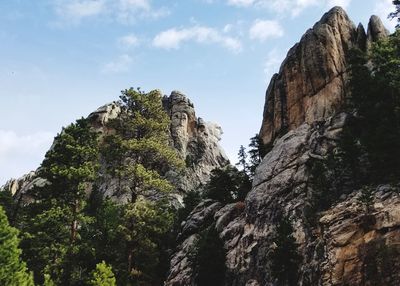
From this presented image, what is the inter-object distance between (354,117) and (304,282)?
15932 mm

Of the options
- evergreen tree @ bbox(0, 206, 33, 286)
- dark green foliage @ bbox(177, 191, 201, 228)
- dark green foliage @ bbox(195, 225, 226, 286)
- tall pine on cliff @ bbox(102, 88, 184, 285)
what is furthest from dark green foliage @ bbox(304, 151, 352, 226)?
evergreen tree @ bbox(0, 206, 33, 286)

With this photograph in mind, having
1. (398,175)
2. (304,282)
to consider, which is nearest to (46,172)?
(304,282)

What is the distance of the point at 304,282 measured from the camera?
909 inches

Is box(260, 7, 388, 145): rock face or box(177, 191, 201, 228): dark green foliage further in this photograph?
box(177, 191, 201, 228): dark green foliage

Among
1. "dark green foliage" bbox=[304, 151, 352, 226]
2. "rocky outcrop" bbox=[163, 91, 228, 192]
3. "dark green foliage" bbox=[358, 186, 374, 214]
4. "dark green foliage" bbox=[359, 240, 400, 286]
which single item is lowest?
"dark green foliage" bbox=[359, 240, 400, 286]

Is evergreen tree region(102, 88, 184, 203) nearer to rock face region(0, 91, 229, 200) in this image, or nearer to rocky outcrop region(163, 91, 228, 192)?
rock face region(0, 91, 229, 200)

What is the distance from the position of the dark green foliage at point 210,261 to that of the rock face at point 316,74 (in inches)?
671

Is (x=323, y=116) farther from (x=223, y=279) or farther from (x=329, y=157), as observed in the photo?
(x=223, y=279)

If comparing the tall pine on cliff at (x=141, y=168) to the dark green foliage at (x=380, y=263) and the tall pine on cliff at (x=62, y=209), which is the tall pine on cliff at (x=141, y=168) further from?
the dark green foliage at (x=380, y=263)

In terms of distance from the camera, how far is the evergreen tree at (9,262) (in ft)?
67.2

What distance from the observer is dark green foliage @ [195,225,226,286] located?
96.6 ft

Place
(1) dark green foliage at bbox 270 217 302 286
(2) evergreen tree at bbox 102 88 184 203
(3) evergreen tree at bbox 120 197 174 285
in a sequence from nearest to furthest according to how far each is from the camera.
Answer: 1. (1) dark green foliage at bbox 270 217 302 286
2. (3) evergreen tree at bbox 120 197 174 285
3. (2) evergreen tree at bbox 102 88 184 203

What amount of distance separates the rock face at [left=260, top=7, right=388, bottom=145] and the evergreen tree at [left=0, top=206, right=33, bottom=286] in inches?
1142

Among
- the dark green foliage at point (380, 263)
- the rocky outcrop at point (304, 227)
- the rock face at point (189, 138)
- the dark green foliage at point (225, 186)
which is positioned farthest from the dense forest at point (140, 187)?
the rock face at point (189, 138)
